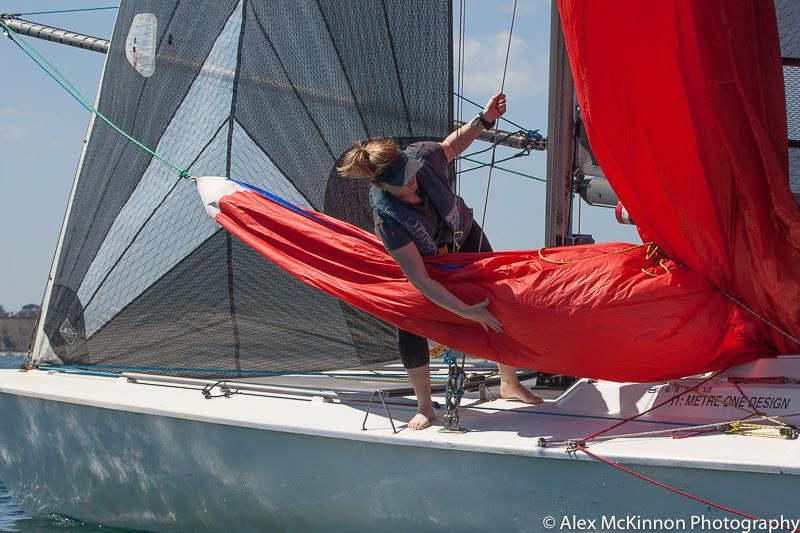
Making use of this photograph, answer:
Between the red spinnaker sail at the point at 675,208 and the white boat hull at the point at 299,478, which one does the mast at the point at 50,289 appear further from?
the red spinnaker sail at the point at 675,208

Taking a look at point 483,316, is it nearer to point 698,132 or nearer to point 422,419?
point 422,419

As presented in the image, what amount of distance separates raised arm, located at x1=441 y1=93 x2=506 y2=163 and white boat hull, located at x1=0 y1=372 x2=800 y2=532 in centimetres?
89

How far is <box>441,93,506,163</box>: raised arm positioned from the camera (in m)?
3.22

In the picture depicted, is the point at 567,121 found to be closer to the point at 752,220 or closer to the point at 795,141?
the point at 795,141

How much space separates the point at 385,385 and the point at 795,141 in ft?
5.66

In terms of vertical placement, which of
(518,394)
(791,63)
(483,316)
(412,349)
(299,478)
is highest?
(791,63)

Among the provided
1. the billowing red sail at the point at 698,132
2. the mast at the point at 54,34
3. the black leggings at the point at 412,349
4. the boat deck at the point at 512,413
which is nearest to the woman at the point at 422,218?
the black leggings at the point at 412,349

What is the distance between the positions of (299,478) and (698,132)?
1.54 meters

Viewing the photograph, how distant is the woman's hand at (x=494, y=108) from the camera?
3219mm

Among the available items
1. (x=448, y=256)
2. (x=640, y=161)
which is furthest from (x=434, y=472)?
(x=640, y=161)

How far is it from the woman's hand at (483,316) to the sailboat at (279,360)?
257 millimetres

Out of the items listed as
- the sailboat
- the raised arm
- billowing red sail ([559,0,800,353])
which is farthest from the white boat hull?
the raised arm

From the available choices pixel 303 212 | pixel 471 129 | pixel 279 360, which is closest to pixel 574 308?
pixel 471 129

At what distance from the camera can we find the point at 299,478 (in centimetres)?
305
